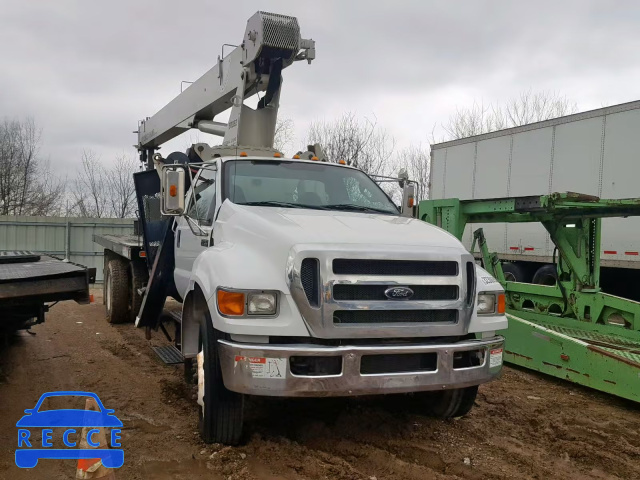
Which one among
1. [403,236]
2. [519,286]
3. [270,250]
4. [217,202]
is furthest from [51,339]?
[519,286]

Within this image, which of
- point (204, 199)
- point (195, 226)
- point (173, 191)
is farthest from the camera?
point (204, 199)

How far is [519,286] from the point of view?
7484mm

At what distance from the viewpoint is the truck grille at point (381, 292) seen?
3.29 metres

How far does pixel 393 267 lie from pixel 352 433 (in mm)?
1409

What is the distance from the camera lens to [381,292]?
3.38 meters

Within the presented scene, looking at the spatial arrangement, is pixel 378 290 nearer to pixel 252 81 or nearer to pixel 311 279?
pixel 311 279

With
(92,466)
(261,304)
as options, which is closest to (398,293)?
(261,304)

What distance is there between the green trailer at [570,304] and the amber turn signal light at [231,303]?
356 centimetres

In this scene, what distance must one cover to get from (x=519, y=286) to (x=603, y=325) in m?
1.25

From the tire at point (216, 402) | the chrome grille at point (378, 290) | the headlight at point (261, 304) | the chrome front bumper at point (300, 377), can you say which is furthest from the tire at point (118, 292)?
the chrome grille at point (378, 290)

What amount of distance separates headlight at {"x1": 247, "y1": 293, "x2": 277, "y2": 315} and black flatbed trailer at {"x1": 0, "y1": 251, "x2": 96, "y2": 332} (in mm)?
1681

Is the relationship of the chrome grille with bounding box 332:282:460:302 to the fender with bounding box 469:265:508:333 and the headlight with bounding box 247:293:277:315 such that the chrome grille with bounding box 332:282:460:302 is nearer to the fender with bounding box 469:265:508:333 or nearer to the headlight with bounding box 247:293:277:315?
the fender with bounding box 469:265:508:333

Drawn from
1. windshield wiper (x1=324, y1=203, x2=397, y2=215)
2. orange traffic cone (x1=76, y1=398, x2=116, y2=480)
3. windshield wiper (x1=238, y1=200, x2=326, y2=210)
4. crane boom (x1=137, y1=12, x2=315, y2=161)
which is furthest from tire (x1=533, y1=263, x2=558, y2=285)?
orange traffic cone (x1=76, y1=398, x2=116, y2=480)

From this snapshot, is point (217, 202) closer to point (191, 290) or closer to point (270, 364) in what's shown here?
point (191, 290)
